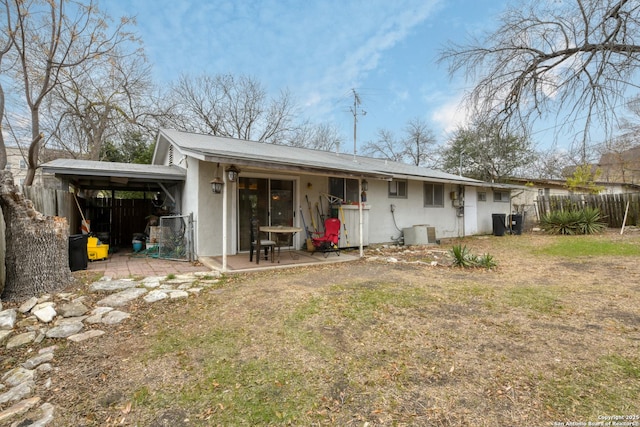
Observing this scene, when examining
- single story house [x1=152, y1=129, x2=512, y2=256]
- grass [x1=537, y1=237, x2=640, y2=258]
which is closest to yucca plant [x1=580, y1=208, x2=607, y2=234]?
grass [x1=537, y1=237, x2=640, y2=258]

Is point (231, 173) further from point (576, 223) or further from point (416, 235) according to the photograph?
point (576, 223)

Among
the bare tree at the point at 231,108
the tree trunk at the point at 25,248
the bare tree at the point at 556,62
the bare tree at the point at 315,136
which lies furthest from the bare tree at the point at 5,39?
the bare tree at the point at 315,136

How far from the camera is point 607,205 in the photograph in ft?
42.8

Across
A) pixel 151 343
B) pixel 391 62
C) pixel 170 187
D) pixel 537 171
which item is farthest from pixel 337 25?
pixel 537 171

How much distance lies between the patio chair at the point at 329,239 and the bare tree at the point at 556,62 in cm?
420

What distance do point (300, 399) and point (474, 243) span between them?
10.3 m

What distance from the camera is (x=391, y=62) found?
823 cm

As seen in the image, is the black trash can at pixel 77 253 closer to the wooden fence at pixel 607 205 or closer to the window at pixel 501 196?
the window at pixel 501 196

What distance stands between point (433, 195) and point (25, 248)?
11.3 m

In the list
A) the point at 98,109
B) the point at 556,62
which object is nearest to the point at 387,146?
the point at 98,109

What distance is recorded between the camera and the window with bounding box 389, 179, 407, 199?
10.4 metres

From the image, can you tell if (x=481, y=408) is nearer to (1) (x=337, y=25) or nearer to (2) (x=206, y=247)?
(2) (x=206, y=247)

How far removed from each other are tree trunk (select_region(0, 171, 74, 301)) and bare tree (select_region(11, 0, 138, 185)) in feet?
14.6

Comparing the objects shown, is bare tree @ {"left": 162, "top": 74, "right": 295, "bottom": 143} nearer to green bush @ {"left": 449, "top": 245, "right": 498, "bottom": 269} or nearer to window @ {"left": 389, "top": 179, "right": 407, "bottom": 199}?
window @ {"left": 389, "top": 179, "right": 407, "bottom": 199}
